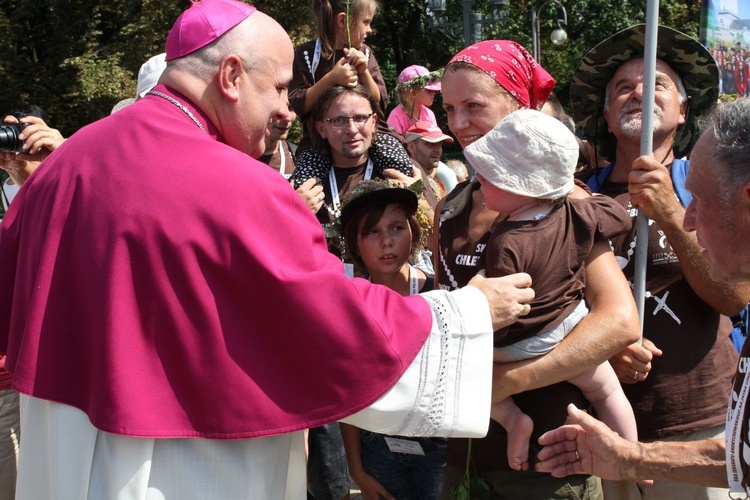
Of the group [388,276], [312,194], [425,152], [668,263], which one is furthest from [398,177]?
[425,152]

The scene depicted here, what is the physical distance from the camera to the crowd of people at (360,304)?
7.38 feet

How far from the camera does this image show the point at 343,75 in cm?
449

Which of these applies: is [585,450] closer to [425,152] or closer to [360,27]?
[360,27]

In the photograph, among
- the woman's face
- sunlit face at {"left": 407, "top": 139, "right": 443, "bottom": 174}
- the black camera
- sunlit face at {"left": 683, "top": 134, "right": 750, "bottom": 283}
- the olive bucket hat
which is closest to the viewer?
sunlit face at {"left": 683, "top": 134, "right": 750, "bottom": 283}

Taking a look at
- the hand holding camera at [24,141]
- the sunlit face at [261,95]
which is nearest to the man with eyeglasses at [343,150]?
the hand holding camera at [24,141]

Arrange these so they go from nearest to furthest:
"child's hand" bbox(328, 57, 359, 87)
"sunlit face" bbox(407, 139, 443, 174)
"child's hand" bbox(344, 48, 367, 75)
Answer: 1. "child's hand" bbox(328, 57, 359, 87)
2. "child's hand" bbox(344, 48, 367, 75)
3. "sunlit face" bbox(407, 139, 443, 174)

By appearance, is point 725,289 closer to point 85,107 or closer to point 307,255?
point 307,255

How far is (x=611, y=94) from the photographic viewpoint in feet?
11.1

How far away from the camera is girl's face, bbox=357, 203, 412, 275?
389cm

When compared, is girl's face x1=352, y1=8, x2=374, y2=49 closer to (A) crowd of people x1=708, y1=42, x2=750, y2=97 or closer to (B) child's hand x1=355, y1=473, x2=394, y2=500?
(B) child's hand x1=355, y1=473, x2=394, y2=500

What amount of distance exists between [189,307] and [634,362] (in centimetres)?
150

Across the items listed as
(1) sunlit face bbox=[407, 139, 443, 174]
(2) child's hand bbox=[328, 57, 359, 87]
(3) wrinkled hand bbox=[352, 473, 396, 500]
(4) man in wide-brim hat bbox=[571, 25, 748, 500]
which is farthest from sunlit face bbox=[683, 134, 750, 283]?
(1) sunlit face bbox=[407, 139, 443, 174]

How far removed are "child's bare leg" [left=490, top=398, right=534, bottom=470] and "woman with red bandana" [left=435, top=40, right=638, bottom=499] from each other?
60mm

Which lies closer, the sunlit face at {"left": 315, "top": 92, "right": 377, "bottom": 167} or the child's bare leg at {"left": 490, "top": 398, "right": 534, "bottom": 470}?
the child's bare leg at {"left": 490, "top": 398, "right": 534, "bottom": 470}
